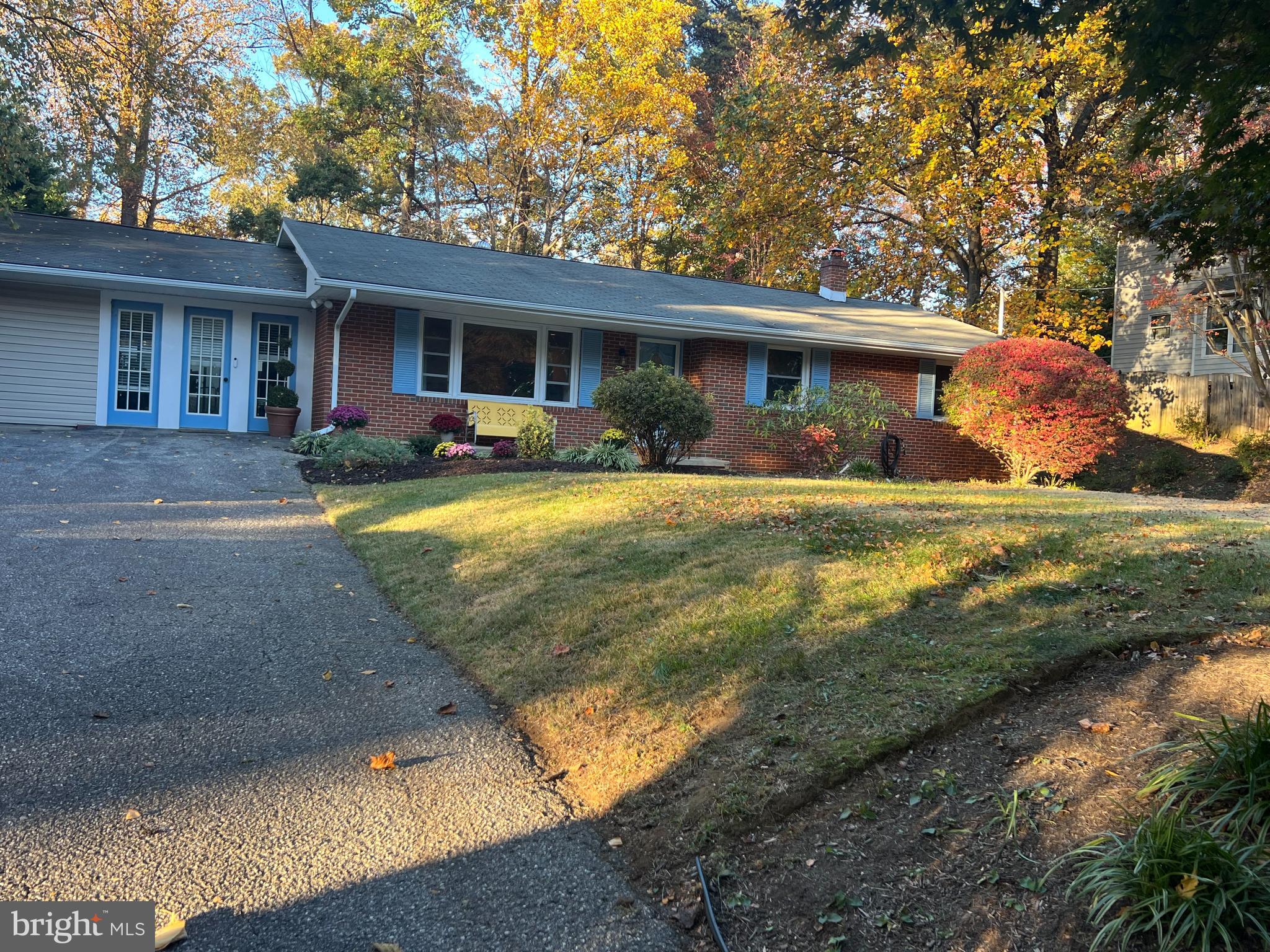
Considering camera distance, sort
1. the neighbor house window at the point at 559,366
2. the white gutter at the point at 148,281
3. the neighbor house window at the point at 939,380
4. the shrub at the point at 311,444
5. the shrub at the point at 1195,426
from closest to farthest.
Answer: the shrub at the point at 311,444
the white gutter at the point at 148,281
the neighbor house window at the point at 559,366
the shrub at the point at 1195,426
the neighbor house window at the point at 939,380

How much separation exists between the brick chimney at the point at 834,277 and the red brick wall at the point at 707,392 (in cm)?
418

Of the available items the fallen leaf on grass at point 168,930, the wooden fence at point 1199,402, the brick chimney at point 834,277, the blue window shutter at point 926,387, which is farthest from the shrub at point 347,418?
the wooden fence at point 1199,402

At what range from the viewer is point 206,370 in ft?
51.5

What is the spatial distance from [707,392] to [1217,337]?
12653 mm

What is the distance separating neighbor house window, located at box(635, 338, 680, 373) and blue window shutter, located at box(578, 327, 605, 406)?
0.89m

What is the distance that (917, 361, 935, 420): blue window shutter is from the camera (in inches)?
724

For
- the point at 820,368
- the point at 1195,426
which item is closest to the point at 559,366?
the point at 820,368

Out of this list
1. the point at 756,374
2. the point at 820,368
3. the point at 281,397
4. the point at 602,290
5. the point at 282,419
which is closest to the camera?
the point at 281,397

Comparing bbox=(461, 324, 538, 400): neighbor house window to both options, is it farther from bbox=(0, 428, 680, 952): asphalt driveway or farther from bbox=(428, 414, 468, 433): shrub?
bbox=(0, 428, 680, 952): asphalt driveway

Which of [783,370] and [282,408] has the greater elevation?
[783,370]

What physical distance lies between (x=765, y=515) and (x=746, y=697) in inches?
133

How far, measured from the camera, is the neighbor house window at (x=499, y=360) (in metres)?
15.9

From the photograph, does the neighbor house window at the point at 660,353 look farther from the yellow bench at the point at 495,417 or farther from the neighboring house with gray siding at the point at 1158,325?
the neighboring house with gray siding at the point at 1158,325

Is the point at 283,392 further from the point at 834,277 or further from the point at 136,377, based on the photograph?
the point at 834,277
